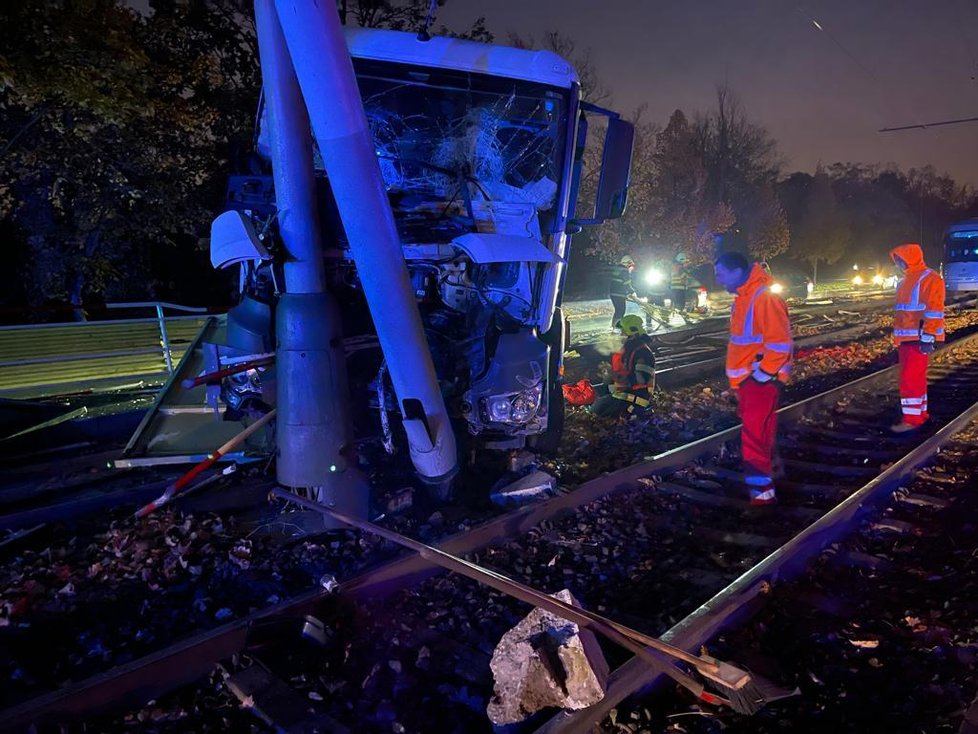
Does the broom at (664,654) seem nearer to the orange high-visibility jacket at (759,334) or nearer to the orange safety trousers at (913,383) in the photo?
the orange high-visibility jacket at (759,334)

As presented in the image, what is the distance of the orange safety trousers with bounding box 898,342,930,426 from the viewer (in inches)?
276

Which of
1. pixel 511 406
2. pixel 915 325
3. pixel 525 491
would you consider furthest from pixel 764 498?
pixel 915 325

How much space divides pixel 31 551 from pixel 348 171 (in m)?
3.36

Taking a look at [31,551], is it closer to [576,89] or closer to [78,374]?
[576,89]

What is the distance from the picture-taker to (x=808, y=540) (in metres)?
4.14

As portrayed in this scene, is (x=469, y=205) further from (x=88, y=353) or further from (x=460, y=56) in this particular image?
(x=88, y=353)

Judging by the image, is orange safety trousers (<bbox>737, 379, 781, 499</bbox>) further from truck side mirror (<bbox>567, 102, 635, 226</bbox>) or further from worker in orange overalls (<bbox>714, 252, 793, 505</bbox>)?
truck side mirror (<bbox>567, 102, 635, 226</bbox>)

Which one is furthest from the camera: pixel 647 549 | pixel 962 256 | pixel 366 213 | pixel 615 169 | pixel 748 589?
pixel 962 256

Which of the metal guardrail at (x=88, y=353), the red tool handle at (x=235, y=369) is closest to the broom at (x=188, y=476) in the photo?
the red tool handle at (x=235, y=369)

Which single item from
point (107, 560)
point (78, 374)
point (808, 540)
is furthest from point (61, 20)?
point (808, 540)

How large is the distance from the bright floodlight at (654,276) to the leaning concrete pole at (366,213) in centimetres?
1458

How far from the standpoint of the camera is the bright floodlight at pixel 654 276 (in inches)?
712

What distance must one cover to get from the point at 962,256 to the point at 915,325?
22.6 m

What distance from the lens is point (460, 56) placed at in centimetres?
525
